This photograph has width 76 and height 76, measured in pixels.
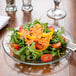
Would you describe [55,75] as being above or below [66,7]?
below

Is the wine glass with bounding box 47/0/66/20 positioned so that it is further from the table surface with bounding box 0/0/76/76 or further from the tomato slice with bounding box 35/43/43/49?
the tomato slice with bounding box 35/43/43/49

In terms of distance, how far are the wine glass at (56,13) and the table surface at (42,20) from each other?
3 centimetres

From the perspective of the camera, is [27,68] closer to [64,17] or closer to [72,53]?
[72,53]

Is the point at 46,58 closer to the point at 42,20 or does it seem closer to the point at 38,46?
the point at 38,46

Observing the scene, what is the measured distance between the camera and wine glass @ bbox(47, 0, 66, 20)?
4.35 ft

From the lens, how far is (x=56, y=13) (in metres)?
1.37

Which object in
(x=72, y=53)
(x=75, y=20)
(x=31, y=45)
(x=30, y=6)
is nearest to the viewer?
(x=31, y=45)

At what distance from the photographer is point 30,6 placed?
1.40 metres

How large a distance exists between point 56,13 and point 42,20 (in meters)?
0.12

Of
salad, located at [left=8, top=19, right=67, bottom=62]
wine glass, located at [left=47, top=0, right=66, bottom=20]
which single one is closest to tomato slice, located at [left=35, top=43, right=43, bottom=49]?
salad, located at [left=8, top=19, right=67, bottom=62]

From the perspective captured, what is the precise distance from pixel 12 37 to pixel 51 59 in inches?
9.1

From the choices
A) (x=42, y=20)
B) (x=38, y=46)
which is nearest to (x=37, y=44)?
(x=38, y=46)

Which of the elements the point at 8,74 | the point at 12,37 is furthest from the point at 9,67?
the point at 12,37

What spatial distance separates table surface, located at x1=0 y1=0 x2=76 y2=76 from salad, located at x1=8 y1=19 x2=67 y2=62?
0.05 meters
